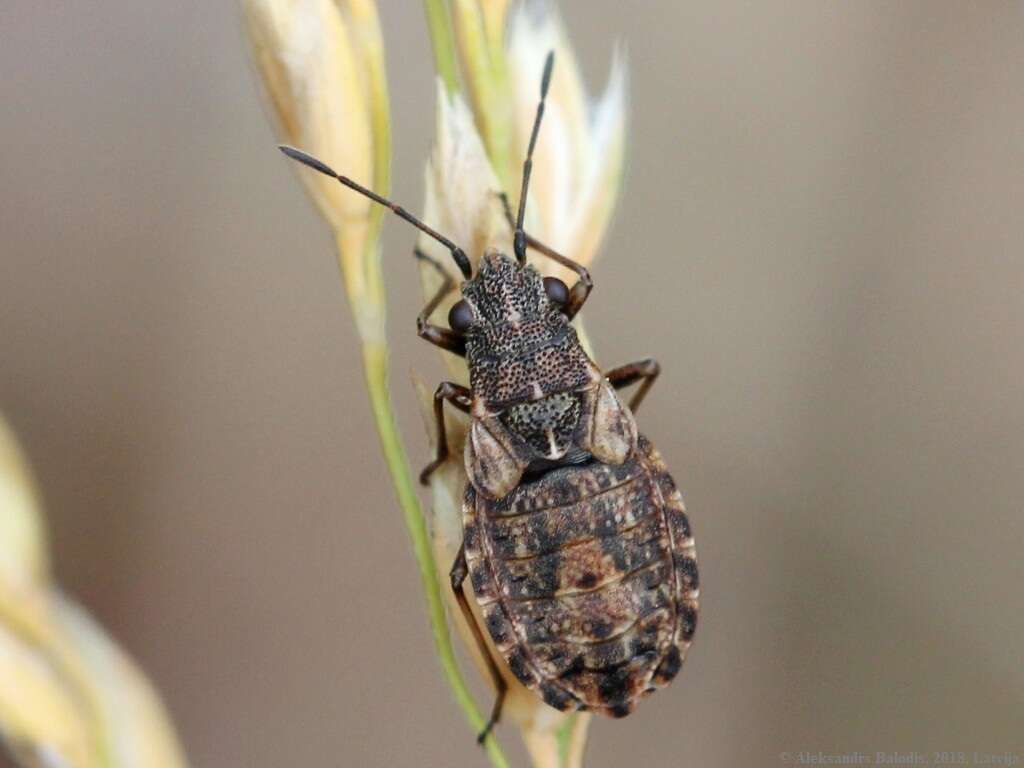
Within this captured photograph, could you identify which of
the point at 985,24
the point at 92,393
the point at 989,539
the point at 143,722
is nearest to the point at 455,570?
the point at 143,722

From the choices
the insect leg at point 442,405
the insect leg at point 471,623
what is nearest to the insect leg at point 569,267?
the insect leg at point 442,405

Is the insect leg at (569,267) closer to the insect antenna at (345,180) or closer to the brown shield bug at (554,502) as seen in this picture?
the brown shield bug at (554,502)

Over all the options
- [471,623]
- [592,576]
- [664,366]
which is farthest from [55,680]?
[664,366]

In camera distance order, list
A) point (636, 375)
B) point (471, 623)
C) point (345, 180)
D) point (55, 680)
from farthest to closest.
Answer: point (636, 375) < point (471, 623) < point (345, 180) < point (55, 680)

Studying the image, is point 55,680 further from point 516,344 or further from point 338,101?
point 516,344

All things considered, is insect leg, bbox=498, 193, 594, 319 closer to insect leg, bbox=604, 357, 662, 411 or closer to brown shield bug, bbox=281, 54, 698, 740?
brown shield bug, bbox=281, 54, 698, 740
